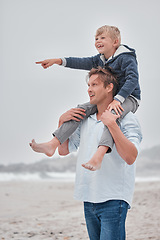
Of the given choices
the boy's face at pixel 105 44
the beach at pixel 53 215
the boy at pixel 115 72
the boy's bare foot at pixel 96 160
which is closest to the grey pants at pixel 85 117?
the boy at pixel 115 72

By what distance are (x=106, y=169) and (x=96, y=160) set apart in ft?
0.66

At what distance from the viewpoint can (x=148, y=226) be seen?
206 inches

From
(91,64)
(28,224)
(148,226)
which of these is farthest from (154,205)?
(91,64)

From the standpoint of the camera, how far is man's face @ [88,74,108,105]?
221cm

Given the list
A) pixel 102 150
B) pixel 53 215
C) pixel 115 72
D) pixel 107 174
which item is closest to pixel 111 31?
pixel 115 72

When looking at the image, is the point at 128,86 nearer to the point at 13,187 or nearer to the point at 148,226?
the point at 148,226

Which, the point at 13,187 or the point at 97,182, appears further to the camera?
the point at 13,187

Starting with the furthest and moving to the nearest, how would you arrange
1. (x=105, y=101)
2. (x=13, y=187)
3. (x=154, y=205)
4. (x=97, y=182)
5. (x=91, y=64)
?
(x=13, y=187) → (x=154, y=205) → (x=91, y=64) → (x=105, y=101) → (x=97, y=182)

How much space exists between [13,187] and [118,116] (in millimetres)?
9278

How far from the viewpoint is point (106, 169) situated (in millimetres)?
2113

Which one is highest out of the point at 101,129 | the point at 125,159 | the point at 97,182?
the point at 101,129

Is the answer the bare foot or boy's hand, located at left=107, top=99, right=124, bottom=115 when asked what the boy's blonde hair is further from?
the bare foot

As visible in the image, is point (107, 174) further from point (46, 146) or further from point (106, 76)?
point (106, 76)

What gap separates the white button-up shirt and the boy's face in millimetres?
502
